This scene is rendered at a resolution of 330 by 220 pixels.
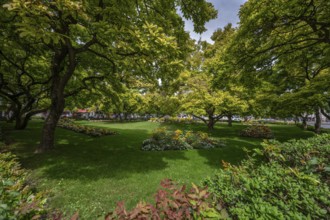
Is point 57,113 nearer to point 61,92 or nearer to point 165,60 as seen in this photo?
point 61,92

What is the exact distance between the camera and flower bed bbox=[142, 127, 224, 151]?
11.6 m

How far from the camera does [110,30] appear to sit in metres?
5.25

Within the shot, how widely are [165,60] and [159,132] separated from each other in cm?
650

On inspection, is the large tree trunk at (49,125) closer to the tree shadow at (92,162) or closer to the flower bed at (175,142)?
the tree shadow at (92,162)

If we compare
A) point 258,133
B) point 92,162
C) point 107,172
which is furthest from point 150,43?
point 258,133

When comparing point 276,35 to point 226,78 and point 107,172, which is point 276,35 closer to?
point 226,78

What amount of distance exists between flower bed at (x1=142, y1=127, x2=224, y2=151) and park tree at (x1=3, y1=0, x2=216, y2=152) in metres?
4.68

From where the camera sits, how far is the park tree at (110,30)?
451cm

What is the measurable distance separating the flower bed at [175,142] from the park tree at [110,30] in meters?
4.68

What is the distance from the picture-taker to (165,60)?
7.62 metres

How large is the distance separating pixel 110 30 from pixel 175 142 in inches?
336

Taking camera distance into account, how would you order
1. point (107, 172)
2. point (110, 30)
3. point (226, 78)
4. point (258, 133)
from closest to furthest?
point (110, 30), point (107, 172), point (226, 78), point (258, 133)

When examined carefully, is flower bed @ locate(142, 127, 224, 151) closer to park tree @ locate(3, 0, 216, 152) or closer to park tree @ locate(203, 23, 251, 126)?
park tree @ locate(203, 23, 251, 126)

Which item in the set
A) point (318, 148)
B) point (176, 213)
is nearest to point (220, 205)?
point (176, 213)
